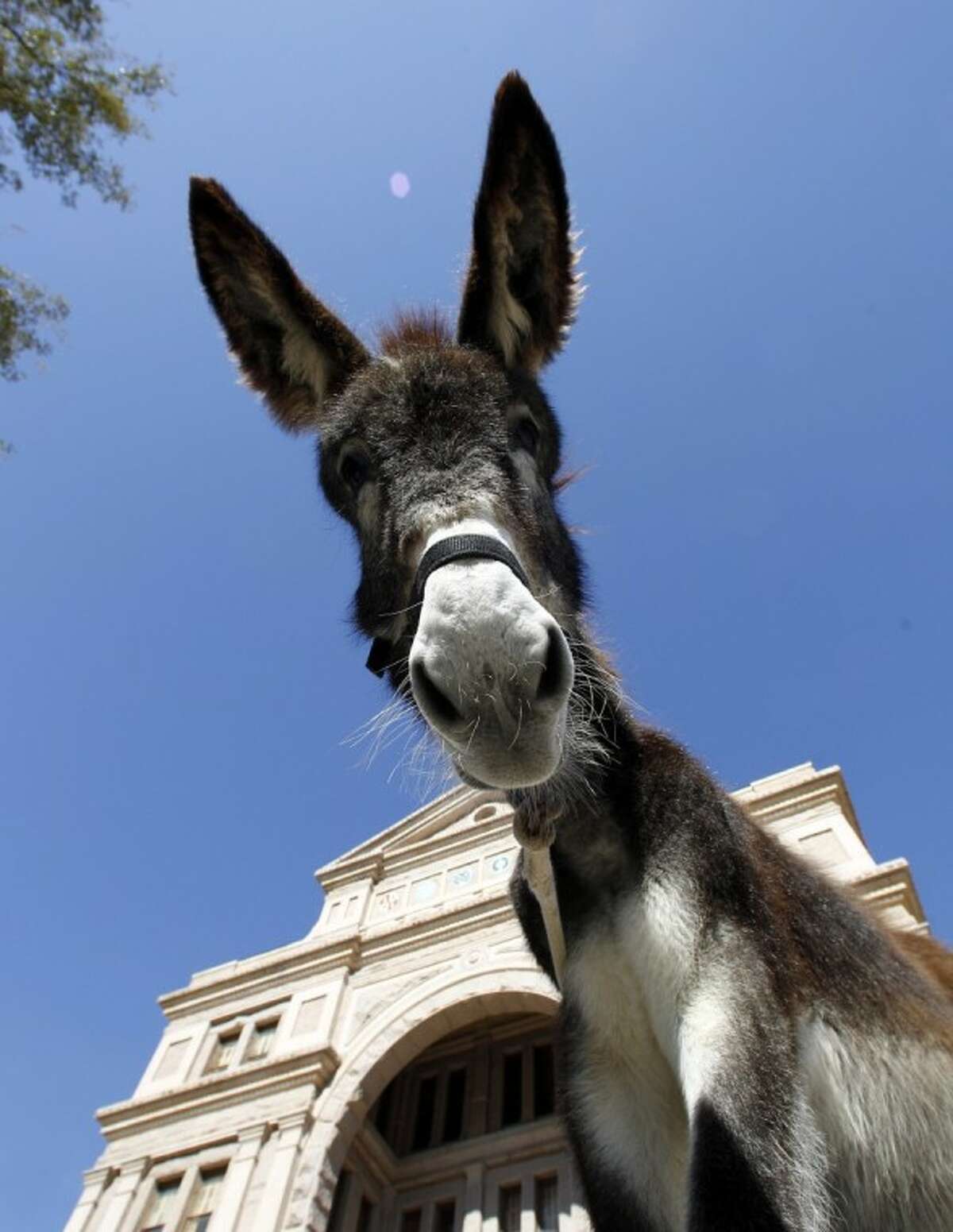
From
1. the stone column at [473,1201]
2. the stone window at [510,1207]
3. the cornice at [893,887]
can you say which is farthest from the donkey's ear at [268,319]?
the stone column at [473,1201]

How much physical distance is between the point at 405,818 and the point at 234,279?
71.0 ft

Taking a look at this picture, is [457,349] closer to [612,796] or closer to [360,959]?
[612,796]

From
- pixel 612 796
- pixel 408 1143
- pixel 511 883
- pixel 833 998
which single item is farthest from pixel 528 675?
pixel 408 1143

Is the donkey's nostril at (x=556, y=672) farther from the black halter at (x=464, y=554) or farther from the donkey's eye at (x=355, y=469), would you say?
the donkey's eye at (x=355, y=469)

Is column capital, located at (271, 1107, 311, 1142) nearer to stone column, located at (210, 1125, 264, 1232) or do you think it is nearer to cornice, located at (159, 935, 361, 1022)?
stone column, located at (210, 1125, 264, 1232)

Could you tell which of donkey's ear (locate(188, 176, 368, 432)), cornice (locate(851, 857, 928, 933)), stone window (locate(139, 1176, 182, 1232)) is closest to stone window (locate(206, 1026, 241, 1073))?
stone window (locate(139, 1176, 182, 1232))

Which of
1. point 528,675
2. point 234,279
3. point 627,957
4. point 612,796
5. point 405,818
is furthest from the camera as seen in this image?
point 405,818

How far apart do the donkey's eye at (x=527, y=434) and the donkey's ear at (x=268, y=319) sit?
818 millimetres

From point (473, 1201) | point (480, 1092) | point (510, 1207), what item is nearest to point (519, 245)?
point (473, 1201)

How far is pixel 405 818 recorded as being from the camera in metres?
24.0

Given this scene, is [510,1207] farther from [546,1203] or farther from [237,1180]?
[237,1180]

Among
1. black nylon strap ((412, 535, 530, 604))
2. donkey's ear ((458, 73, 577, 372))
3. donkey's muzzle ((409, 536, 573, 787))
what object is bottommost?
donkey's muzzle ((409, 536, 573, 787))

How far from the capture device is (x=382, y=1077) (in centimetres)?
1652

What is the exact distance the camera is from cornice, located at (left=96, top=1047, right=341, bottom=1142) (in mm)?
16500
